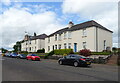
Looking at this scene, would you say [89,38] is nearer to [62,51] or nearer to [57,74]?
[62,51]

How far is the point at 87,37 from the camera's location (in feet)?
101

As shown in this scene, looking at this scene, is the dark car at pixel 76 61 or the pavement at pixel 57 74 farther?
the dark car at pixel 76 61

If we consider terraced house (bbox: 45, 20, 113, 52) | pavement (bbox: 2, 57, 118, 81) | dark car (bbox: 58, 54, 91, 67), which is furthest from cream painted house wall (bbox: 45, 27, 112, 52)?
pavement (bbox: 2, 57, 118, 81)

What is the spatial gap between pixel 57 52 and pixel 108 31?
14.5m

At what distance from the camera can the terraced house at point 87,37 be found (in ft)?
97.7

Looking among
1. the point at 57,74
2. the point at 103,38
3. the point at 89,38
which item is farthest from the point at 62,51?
the point at 57,74

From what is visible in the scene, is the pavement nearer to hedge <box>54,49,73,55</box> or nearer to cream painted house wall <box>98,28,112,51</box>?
cream painted house wall <box>98,28,112,51</box>

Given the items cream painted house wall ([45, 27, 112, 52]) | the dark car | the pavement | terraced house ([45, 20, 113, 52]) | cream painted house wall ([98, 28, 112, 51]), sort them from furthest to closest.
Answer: cream painted house wall ([98, 28, 112, 51]), terraced house ([45, 20, 113, 52]), cream painted house wall ([45, 27, 112, 52]), the dark car, the pavement

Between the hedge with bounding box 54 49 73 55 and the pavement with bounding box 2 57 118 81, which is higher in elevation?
the hedge with bounding box 54 49 73 55

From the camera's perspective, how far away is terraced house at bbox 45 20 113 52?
29.8 metres

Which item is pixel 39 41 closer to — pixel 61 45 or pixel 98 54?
pixel 61 45

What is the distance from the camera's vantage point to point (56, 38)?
136ft

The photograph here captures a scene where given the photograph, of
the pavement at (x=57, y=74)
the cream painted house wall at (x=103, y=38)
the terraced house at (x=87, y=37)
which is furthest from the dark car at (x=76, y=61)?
the cream painted house wall at (x=103, y=38)

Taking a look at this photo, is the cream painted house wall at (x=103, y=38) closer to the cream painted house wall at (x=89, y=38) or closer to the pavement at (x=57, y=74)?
the cream painted house wall at (x=89, y=38)
